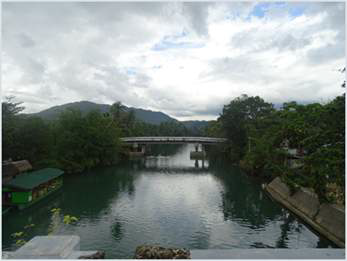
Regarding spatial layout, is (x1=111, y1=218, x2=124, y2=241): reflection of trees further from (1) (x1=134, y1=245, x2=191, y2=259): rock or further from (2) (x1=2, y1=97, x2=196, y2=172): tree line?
(2) (x1=2, y1=97, x2=196, y2=172): tree line

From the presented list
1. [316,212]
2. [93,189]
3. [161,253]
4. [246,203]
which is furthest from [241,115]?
[161,253]

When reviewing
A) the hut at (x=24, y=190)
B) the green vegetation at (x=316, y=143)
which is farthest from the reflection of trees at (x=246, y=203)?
the hut at (x=24, y=190)

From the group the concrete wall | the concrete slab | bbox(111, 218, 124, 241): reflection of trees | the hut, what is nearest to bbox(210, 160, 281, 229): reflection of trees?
the concrete wall

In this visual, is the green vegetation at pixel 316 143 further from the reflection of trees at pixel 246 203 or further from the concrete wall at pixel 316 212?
the reflection of trees at pixel 246 203

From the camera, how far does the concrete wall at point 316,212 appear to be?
41.0ft

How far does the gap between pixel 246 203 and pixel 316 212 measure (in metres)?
5.50

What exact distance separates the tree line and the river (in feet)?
13.3

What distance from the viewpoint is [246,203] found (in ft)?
64.4

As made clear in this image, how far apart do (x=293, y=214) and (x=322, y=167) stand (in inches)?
373

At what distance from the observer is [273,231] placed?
14.2 meters

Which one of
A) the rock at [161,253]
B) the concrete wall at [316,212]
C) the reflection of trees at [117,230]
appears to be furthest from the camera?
the reflection of trees at [117,230]

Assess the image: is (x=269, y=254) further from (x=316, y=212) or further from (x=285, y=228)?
(x=316, y=212)

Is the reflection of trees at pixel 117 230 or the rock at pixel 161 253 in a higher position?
the rock at pixel 161 253

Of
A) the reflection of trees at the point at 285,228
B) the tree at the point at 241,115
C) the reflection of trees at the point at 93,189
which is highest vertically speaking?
the tree at the point at 241,115
